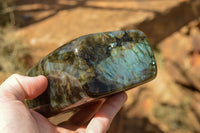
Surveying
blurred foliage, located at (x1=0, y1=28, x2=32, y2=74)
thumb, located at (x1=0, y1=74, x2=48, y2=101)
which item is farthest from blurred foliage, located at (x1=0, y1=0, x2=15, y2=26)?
thumb, located at (x1=0, y1=74, x2=48, y2=101)

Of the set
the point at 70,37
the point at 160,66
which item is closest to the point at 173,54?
the point at 160,66

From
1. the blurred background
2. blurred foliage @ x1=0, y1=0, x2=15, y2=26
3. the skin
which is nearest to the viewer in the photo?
the skin

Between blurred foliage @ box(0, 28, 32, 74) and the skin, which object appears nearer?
the skin

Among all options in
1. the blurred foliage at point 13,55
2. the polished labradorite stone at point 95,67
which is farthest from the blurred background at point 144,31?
the polished labradorite stone at point 95,67

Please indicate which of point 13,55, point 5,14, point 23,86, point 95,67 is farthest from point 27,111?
point 5,14

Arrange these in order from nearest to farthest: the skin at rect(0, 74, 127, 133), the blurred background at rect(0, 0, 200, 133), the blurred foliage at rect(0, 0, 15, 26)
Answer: the skin at rect(0, 74, 127, 133)
the blurred background at rect(0, 0, 200, 133)
the blurred foliage at rect(0, 0, 15, 26)

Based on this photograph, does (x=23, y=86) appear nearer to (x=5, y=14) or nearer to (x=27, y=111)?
(x=27, y=111)

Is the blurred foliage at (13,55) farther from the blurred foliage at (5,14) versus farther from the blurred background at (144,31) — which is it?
the blurred foliage at (5,14)

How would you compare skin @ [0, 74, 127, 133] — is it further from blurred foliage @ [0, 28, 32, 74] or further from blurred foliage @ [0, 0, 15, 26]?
blurred foliage @ [0, 0, 15, 26]
